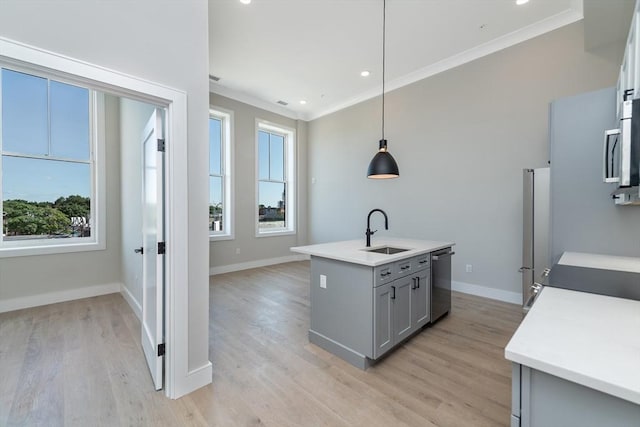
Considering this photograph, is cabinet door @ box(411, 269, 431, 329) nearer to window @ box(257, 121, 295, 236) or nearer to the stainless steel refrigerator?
the stainless steel refrigerator

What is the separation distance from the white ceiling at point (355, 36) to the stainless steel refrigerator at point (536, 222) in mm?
1927

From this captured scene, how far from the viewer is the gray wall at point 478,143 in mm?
3438

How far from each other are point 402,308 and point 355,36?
3.51 m

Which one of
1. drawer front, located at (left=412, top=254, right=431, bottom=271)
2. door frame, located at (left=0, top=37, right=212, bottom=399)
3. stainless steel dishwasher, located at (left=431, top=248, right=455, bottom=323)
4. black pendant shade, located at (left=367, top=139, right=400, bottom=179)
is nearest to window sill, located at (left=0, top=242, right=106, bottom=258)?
door frame, located at (left=0, top=37, right=212, bottom=399)

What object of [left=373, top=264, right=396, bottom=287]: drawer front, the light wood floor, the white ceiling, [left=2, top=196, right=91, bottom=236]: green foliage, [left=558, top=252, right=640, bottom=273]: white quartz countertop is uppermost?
the white ceiling

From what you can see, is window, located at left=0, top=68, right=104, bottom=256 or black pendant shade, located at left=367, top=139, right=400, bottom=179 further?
window, located at left=0, top=68, right=104, bottom=256

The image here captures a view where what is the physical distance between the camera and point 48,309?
11.6 ft

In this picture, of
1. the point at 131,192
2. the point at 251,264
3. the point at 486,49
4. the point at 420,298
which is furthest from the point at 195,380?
the point at 486,49

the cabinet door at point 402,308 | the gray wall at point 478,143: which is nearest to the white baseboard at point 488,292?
the gray wall at point 478,143

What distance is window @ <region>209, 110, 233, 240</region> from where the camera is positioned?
5527 millimetres

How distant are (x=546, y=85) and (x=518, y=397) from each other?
410 cm

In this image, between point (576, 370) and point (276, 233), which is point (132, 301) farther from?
point (576, 370)

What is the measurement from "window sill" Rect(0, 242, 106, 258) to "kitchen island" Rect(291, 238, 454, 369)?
355 cm

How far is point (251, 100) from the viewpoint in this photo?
19.1 feet
